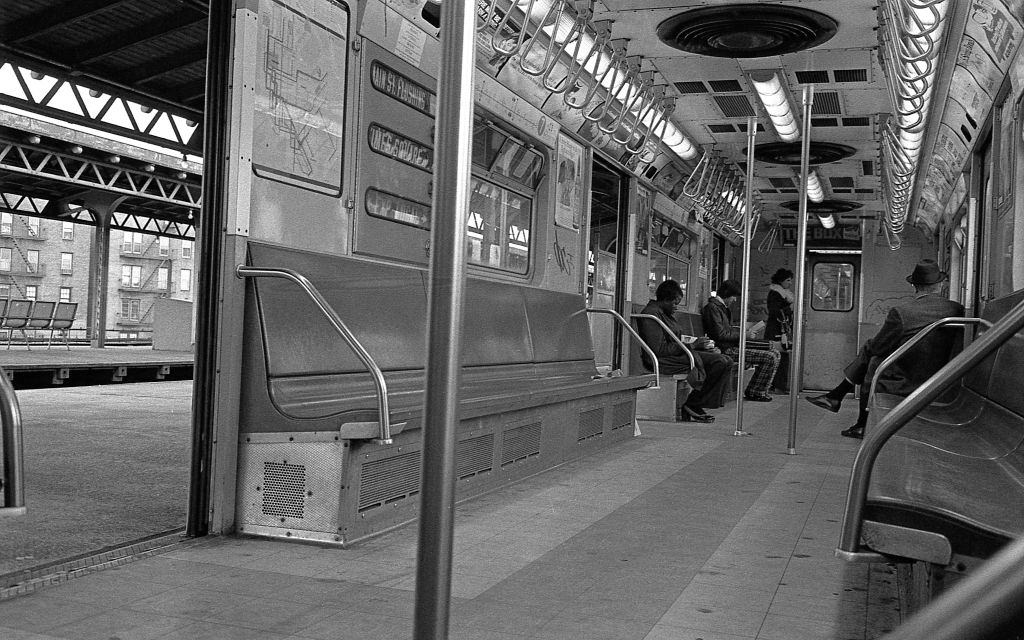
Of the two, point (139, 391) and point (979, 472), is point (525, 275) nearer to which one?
point (979, 472)

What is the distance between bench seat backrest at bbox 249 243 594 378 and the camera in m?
3.33

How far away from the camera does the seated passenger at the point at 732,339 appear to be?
8.80 metres

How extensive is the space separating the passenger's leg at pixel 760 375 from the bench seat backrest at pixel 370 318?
5101mm

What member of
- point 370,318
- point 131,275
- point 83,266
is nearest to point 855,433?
point 370,318

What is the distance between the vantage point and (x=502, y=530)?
3389 millimetres

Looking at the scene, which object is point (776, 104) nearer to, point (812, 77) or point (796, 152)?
point (812, 77)

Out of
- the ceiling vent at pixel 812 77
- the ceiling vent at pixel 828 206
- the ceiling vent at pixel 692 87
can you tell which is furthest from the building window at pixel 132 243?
the ceiling vent at pixel 812 77

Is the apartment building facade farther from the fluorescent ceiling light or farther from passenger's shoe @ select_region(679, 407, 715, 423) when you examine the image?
passenger's shoe @ select_region(679, 407, 715, 423)

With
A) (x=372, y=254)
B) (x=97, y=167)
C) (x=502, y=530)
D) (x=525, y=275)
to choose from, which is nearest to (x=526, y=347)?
(x=525, y=275)

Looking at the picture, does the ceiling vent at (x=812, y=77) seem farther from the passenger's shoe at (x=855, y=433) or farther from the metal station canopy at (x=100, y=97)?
the metal station canopy at (x=100, y=97)

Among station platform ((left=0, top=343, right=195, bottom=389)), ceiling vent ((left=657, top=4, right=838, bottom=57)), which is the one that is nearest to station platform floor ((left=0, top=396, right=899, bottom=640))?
ceiling vent ((left=657, top=4, right=838, bottom=57))

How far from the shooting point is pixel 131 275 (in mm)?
41875

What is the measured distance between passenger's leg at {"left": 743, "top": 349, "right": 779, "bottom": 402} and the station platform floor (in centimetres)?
603

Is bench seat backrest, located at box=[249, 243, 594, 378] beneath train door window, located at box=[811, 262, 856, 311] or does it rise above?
beneath
